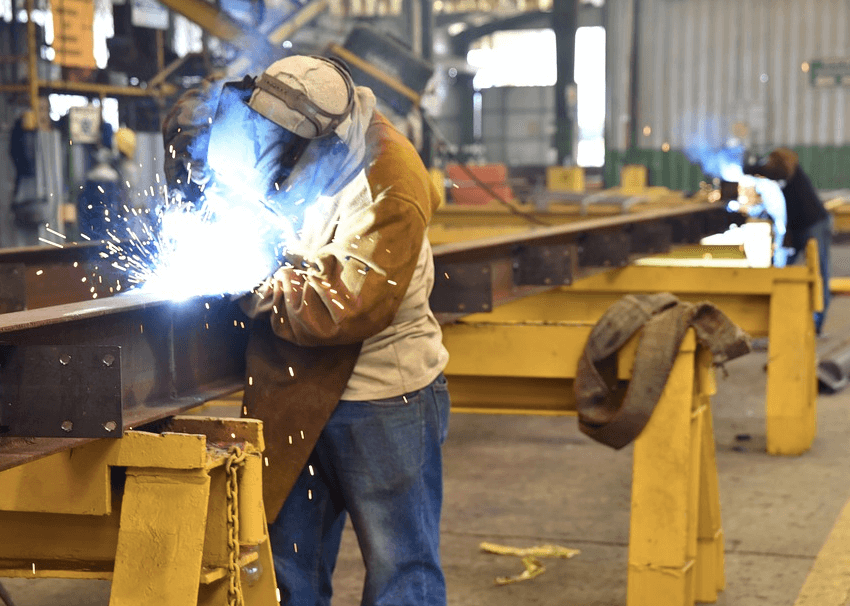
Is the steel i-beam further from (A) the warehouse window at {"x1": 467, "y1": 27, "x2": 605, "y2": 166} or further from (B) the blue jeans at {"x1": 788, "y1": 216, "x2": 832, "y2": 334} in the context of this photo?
(A) the warehouse window at {"x1": 467, "y1": 27, "x2": 605, "y2": 166}

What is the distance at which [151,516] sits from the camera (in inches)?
81.0

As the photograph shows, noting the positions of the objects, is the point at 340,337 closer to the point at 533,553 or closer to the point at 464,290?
the point at 464,290

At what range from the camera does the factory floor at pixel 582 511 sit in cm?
397

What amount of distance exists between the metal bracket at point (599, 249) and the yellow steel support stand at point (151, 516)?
3.90 metres

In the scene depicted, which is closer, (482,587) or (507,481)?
(482,587)

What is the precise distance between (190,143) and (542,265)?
268cm

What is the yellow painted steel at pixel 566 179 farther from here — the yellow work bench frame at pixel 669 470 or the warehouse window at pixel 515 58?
the warehouse window at pixel 515 58

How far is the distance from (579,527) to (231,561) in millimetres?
2751

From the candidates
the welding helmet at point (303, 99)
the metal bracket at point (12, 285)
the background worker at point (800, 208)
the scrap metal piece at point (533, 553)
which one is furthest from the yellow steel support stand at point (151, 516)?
the background worker at point (800, 208)

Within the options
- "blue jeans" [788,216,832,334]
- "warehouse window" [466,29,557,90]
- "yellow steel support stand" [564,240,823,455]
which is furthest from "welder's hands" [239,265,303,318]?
"warehouse window" [466,29,557,90]

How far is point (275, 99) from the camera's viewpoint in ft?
7.98

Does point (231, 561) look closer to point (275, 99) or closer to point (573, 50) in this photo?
point (275, 99)

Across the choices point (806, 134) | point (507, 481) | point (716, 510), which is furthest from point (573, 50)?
point (716, 510)

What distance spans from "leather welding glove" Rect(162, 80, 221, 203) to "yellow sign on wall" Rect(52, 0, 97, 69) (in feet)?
28.4
